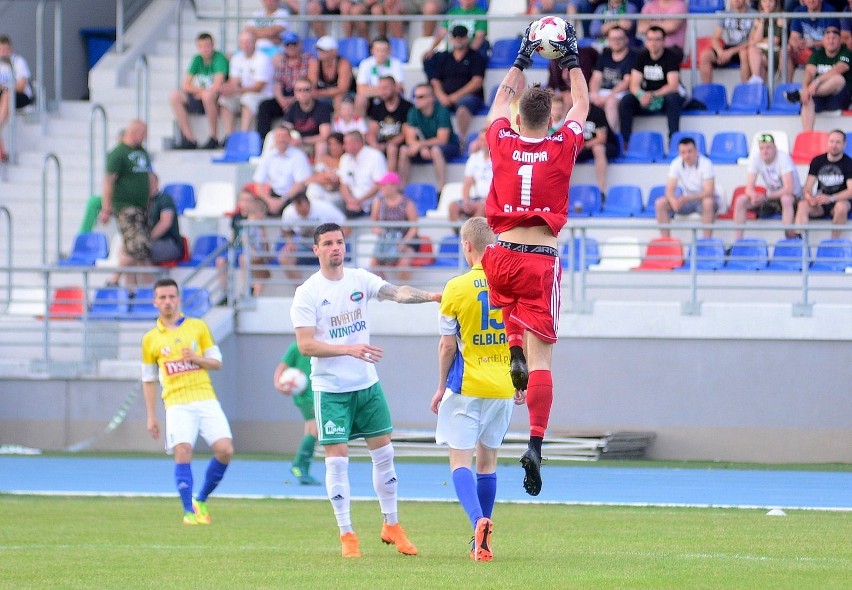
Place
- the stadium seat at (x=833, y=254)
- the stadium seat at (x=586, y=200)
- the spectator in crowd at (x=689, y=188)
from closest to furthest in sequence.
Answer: the stadium seat at (x=833, y=254) < the spectator in crowd at (x=689, y=188) < the stadium seat at (x=586, y=200)

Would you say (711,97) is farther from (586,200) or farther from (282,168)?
(282,168)

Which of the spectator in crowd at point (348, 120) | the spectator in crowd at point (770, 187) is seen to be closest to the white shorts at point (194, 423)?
the spectator in crowd at point (770, 187)

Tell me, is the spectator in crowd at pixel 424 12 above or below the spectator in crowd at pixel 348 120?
above

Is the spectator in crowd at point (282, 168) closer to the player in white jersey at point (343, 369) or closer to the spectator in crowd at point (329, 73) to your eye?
the spectator in crowd at point (329, 73)

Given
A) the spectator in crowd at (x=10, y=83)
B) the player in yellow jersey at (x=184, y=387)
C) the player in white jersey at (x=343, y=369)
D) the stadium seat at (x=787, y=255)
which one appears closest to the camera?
the player in white jersey at (x=343, y=369)

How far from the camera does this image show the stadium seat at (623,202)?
20.3m

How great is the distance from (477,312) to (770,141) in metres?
10.8

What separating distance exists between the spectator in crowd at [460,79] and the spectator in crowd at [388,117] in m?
0.56

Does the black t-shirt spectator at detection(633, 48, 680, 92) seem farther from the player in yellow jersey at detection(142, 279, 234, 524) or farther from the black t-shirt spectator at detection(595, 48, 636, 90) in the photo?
the player in yellow jersey at detection(142, 279, 234, 524)

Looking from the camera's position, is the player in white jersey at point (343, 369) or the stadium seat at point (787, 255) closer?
the player in white jersey at point (343, 369)

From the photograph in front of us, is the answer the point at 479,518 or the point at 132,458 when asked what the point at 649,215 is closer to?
the point at 132,458

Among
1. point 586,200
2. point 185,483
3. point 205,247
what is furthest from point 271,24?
point 185,483

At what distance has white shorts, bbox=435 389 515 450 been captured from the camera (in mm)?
9656

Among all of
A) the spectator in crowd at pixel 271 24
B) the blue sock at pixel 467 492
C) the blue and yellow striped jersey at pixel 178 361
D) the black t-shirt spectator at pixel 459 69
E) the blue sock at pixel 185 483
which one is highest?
the spectator in crowd at pixel 271 24
